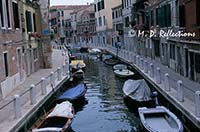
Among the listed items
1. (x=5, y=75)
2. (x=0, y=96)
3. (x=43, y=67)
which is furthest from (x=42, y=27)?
(x=0, y=96)

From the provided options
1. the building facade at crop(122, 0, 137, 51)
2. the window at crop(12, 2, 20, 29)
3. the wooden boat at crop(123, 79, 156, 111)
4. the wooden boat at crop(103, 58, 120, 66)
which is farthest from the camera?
the building facade at crop(122, 0, 137, 51)

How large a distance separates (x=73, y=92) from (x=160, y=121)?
25.5 ft

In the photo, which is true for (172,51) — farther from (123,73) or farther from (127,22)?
(127,22)

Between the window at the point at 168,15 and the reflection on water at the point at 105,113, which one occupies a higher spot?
the window at the point at 168,15

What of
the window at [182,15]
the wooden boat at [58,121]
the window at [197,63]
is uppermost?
the window at [182,15]

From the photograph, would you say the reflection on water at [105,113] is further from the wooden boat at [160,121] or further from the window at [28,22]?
the window at [28,22]

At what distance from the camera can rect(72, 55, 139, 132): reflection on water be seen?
52.7ft

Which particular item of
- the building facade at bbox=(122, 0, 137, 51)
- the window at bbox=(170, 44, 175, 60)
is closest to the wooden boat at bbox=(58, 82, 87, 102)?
the window at bbox=(170, 44, 175, 60)

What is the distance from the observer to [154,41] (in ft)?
114

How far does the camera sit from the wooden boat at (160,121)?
12.8 meters

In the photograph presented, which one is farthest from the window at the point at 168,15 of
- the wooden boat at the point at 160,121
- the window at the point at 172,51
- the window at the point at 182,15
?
the wooden boat at the point at 160,121

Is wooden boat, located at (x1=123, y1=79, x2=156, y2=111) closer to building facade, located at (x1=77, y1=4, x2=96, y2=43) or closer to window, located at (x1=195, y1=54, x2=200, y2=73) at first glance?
window, located at (x1=195, y1=54, x2=200, y2=73)

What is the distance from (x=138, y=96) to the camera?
763 inches

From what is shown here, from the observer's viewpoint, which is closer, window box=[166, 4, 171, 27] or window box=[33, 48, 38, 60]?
window box=[166, 4, 171, 27]
